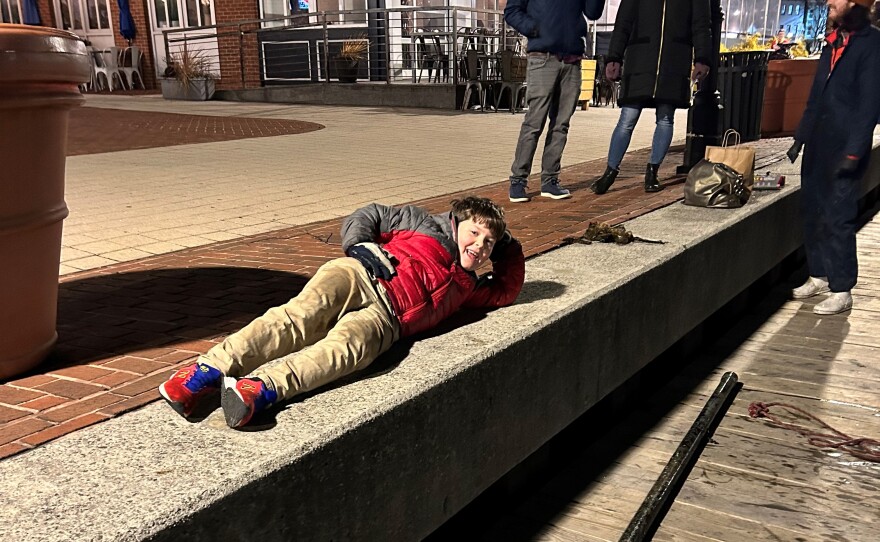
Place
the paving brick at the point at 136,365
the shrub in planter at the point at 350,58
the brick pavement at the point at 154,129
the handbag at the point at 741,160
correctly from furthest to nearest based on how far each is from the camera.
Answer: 1. the shrub in planter at the point at 350,58
2. the brick pavement at the point at 154,129
3. the handbag at the point at 741,160
4. the paving brick at the point at 136,365

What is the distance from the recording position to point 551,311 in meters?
2.97

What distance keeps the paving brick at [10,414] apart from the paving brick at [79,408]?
5 centimetres

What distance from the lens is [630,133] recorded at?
6.36 m

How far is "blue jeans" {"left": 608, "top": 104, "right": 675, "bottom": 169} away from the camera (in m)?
6.38

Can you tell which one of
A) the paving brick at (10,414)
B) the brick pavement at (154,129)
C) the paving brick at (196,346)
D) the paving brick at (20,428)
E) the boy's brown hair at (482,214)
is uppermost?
the boy's brown hair at (482,214)

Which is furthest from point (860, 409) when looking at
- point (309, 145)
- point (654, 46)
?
point (309, 145)

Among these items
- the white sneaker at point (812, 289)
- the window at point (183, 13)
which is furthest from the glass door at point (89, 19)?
the white sneaker at point (812, 289)

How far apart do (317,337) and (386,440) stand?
50 centimetres

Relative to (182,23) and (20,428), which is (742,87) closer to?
(20,428)

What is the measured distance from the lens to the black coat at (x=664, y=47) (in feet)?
20.1

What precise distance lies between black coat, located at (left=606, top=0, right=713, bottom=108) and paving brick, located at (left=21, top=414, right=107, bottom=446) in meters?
5.20

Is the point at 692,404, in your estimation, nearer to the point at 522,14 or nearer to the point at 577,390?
the point at 577,390

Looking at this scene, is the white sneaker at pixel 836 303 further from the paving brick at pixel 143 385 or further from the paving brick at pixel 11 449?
the paving brick at pixel 11 449

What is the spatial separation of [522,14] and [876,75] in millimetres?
2485
